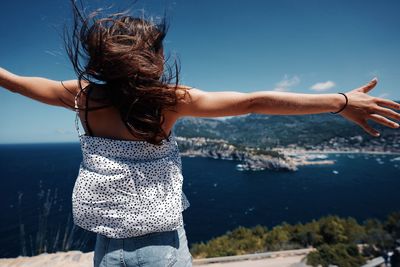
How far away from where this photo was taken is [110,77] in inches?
34.9

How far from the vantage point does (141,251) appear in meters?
0.87

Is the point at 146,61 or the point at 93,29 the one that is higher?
the point at 93,29

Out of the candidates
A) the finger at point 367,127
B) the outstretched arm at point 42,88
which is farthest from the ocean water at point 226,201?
the finger at point 367,127

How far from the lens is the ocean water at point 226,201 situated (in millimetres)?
31097

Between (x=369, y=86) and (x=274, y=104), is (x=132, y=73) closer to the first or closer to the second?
(x=274, y=104)

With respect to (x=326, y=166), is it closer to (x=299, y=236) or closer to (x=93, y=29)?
(x=299, y=236)

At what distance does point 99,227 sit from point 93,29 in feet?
2.07

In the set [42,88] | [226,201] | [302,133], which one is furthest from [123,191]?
[302,133]

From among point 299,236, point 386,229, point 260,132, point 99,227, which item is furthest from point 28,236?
point 260,132

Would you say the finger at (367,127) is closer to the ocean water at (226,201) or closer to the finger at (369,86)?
the finger at (369,86)

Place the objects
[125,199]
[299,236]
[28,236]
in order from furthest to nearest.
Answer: [28,236] < [299,236] < [125,199]

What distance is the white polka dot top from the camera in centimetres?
85

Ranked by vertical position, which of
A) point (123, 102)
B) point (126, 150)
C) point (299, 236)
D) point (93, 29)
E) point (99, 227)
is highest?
Answer: point (93, 29)

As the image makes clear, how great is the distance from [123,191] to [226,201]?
4315 cm
